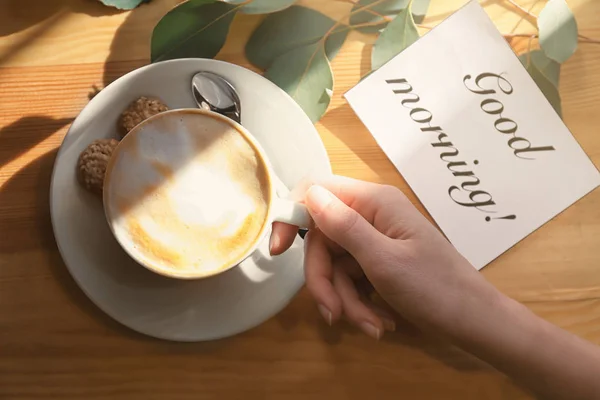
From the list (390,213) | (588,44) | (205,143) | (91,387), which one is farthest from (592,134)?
(91,387)

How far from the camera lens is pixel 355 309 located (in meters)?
0.65

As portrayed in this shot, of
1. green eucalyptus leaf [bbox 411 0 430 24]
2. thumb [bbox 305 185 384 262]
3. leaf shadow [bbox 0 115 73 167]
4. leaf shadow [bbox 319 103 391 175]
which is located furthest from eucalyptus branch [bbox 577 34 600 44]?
leaf shadow [bbox 0 115 73 167]

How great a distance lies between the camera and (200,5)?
71 cm

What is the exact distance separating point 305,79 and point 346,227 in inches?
9.7

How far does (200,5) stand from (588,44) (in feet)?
1.73

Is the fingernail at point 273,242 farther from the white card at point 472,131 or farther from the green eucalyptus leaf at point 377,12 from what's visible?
the green eucalyptus leaf at point 377,12

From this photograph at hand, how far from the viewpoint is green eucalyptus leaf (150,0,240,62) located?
0.71 meters

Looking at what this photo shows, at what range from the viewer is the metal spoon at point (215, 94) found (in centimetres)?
69

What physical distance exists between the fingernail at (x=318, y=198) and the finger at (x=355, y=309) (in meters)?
0.11

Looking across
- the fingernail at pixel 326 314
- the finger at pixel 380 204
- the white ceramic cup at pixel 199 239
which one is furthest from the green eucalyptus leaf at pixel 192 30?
the fingernail at pixel 326 314

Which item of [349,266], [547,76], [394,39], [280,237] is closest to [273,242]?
[280,237]

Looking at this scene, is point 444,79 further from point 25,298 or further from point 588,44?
point 25,298

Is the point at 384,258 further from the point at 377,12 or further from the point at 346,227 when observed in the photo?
the point at 377,12

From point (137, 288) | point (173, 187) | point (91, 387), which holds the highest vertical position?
point (173, 187)
